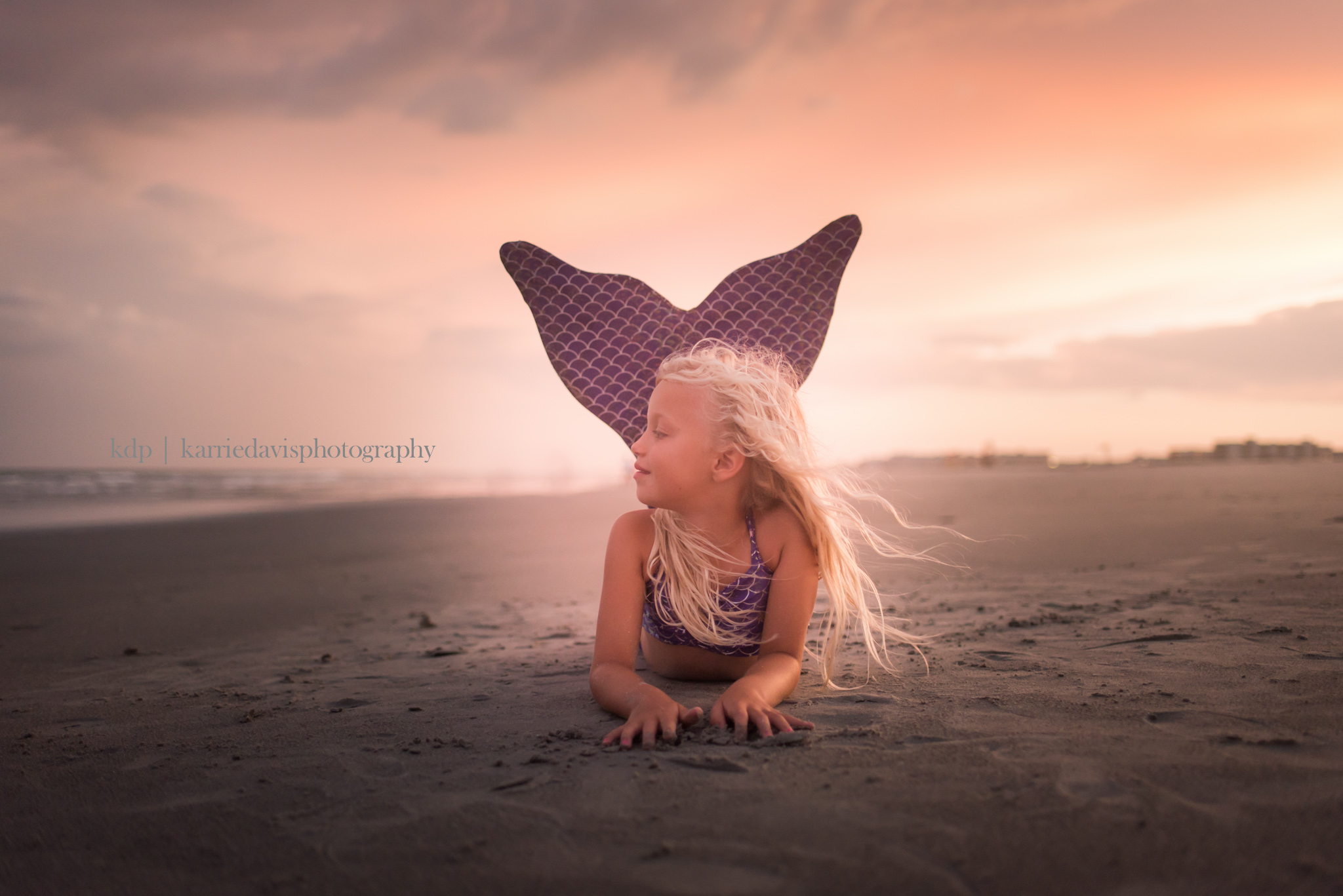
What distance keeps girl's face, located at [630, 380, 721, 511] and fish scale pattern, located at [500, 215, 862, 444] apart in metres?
0.64

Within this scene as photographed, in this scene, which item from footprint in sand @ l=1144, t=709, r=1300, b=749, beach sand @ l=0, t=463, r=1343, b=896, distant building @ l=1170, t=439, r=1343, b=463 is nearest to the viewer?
beach sand @ l=0, t=463, r=1343, b=896

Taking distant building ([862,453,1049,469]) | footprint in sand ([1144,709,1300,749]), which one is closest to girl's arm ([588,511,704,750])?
footprint in sand ([1144,709,1300,749])

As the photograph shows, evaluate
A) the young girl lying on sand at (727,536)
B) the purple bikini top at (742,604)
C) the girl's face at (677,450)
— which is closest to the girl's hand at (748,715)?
the young girl lying on sand at (727,536)

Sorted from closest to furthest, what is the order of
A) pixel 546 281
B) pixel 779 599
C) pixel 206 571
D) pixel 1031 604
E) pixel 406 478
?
1. pixel 779 599
2. pixel 546 281
3. pixel 1031 604
4. pixel 206 571
5. pixel 406 478

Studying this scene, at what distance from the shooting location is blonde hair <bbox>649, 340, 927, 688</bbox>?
2.75 metres

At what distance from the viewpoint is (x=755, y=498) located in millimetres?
2936

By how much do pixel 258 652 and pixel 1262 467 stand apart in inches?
802

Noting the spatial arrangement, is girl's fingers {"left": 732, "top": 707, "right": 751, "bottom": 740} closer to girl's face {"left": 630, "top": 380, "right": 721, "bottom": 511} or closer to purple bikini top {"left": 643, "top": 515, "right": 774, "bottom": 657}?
purple bikini top {"left": 643, "top": 515, "right": 774, "bottom": 657}

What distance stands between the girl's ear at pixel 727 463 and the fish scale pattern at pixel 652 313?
0.74m

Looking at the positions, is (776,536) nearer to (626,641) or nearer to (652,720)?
(626,641)

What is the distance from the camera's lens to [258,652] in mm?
4082

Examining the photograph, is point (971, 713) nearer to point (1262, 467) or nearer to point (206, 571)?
point (206, 571)

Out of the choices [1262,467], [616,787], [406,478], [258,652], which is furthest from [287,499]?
[1262,467]

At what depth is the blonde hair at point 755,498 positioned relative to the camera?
108 inches
